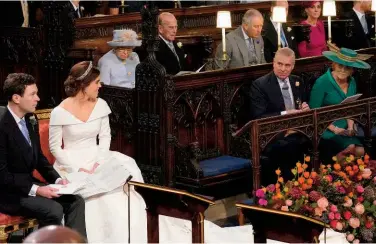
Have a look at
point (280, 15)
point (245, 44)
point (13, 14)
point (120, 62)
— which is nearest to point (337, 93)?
point (245, 44)

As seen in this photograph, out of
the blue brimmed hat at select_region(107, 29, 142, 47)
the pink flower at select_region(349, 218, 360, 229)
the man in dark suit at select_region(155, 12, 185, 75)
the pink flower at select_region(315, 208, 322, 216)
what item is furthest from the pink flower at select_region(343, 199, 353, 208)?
the blue brimmed hat at select_region(107, 29, 142, 47)

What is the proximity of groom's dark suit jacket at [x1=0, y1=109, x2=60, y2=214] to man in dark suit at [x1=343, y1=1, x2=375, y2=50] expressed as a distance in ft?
21.3

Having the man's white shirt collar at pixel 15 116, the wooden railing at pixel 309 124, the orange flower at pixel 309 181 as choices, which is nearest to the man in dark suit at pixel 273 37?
the wooden railing at pixel 309 124

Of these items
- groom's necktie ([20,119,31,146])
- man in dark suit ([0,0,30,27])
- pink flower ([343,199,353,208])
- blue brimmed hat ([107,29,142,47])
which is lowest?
pink flower ([343,199,353,208])

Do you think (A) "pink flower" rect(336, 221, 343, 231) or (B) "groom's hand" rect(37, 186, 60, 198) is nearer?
(A) "pink flower" rect(336, 221, 343, 231)

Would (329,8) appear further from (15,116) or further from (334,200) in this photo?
(15,116)

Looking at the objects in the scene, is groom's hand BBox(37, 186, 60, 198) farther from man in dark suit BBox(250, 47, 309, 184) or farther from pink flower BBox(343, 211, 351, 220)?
man in dark suit BBox(250, 47, 309, 184)

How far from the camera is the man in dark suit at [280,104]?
8.64 meters

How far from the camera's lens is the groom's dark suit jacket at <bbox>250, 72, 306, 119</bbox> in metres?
8.80

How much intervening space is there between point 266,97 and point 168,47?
52.1 inches

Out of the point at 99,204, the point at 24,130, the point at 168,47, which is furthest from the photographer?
the point at 168,47

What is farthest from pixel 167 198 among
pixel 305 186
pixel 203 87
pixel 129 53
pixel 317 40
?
pixel 317 40

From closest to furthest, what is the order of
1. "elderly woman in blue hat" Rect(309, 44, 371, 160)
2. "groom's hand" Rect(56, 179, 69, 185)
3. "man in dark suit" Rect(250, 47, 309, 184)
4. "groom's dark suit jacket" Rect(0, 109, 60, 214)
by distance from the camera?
"groom's dark suit jacket" Rect(0, 109, 60, 214)
"groom's hand" Rect(56, 179, 69, 185)
"man in dark suit" Rect(250, 47, 309, 184)
"elderly woman in blue hat" Rect(309, 44, 371, 160)

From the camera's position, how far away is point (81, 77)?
7.61 metres
